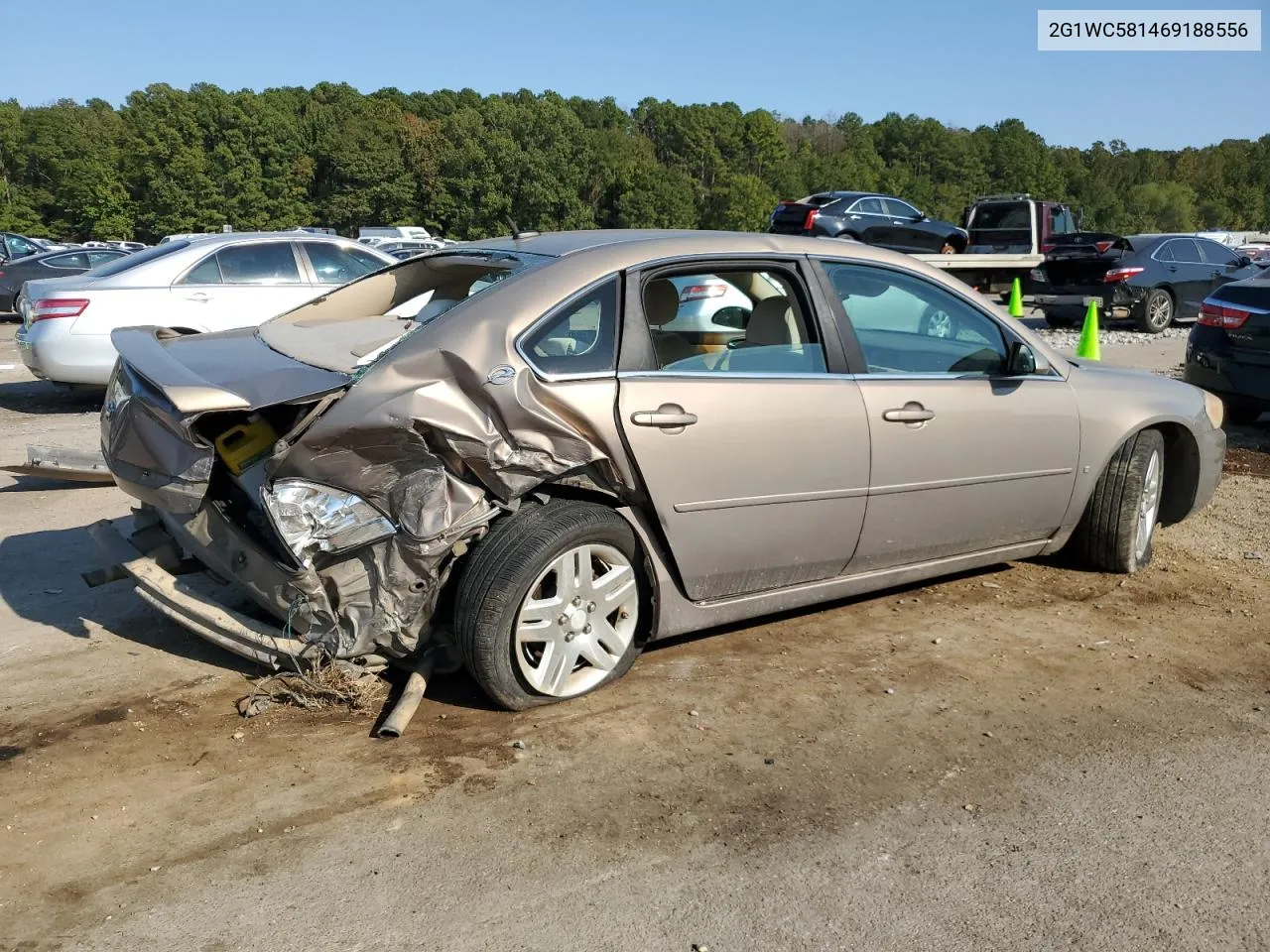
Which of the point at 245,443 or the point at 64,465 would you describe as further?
the point at 64,465

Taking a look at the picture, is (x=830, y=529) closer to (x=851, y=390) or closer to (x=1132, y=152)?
(x=851, y=390)

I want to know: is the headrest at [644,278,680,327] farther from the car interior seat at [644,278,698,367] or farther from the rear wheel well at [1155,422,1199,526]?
the rear wheel well at [1155,422,1199,526]

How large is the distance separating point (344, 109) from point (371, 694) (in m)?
109

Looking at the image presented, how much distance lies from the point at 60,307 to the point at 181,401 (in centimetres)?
752

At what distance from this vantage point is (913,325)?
16.6ft

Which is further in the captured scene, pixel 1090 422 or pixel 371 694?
pixel 1090 422

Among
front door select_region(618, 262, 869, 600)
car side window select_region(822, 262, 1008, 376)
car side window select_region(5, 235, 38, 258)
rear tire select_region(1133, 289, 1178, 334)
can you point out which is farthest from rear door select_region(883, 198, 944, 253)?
front door select_region(618, 262, 869, 600)

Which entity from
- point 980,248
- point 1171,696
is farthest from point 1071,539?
point 980,248

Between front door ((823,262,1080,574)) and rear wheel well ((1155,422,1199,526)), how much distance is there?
37.3 inches

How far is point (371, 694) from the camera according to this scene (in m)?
4.00

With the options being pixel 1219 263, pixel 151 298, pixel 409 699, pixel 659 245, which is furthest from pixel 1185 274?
pixel 409 699

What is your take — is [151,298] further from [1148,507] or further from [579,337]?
[1148,507]

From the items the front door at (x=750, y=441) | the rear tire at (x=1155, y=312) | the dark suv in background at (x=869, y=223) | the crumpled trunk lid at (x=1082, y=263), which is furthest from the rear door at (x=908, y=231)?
the front door at (x=750, y=441)

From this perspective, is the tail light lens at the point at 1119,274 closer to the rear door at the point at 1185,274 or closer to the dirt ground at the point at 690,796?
the rear door at the point at 1185,274
